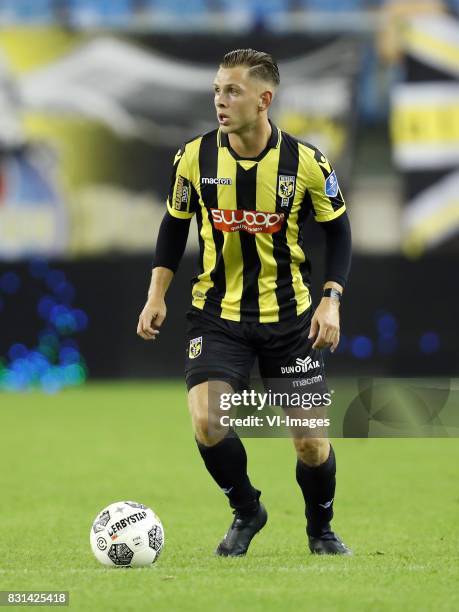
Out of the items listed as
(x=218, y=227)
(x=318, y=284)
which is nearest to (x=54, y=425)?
(x=318, y=284)

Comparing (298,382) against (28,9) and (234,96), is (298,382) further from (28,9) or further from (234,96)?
(28,9)

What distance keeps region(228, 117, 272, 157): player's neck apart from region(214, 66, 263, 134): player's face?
101 millimetres

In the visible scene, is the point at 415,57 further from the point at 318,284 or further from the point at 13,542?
the point at 13,542

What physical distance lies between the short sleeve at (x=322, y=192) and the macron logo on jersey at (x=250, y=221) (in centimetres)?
16

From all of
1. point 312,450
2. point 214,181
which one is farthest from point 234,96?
point 312,450

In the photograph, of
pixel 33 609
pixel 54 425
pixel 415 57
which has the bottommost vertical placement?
pixel 54 425

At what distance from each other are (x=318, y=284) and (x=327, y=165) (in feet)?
30.8

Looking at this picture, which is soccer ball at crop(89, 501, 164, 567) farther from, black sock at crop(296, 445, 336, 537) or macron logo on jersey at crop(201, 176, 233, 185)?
macron logo on jersey at crop(201, 176, 233, 185)

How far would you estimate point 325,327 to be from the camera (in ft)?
19.2

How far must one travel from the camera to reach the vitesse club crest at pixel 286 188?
19.9 ft

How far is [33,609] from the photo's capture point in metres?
4.92

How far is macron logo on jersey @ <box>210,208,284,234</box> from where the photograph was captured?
6.07 m

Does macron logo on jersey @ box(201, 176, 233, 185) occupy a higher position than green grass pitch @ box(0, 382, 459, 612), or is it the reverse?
macron logo on jersey @ box(201, 176, 233, 185)

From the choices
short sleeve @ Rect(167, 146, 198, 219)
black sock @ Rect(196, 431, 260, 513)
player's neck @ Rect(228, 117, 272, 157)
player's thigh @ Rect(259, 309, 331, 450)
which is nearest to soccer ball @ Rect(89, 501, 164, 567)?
black sock @ Rect(196, 431, 260, 513)
